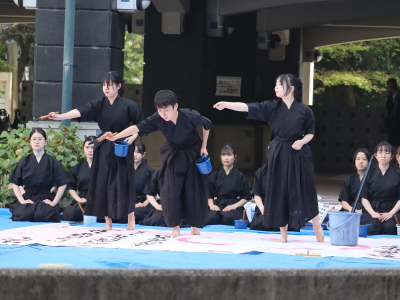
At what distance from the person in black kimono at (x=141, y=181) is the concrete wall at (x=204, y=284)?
5.22 metres

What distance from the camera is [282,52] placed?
1758cm

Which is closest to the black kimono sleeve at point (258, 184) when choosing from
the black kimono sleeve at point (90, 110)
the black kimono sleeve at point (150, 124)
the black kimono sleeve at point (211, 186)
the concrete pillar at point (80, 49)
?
the black kimono sleeve at point (211, 186)

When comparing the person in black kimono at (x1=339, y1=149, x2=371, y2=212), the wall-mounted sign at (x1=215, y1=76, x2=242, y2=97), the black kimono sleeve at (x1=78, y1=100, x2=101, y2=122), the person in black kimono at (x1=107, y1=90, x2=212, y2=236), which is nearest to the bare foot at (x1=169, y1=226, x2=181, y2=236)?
the person in black kimono at (x1=107, y1=90, x2=212, y2=236)

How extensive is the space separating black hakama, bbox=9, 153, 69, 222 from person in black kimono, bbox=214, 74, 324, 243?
2.66 meters

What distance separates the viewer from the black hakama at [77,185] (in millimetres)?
8094

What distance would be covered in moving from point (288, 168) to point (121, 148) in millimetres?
1657

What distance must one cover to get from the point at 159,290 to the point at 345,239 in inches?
134

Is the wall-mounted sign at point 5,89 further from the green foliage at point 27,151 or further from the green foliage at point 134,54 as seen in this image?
the green foliage at point 27,151

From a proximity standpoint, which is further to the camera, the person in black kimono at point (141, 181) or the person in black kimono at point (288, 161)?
the person in black kimono at point (141, 181)

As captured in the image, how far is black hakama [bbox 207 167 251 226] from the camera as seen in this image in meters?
8.07

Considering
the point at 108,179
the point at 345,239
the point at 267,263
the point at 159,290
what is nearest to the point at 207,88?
the point at 108,179

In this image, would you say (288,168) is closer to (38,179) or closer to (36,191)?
(38,179)

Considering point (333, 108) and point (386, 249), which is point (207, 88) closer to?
point (333, 108)

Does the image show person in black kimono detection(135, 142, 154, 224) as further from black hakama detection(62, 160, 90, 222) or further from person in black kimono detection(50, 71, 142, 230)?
person in black kimono detection(50, 71, 142, 230)
